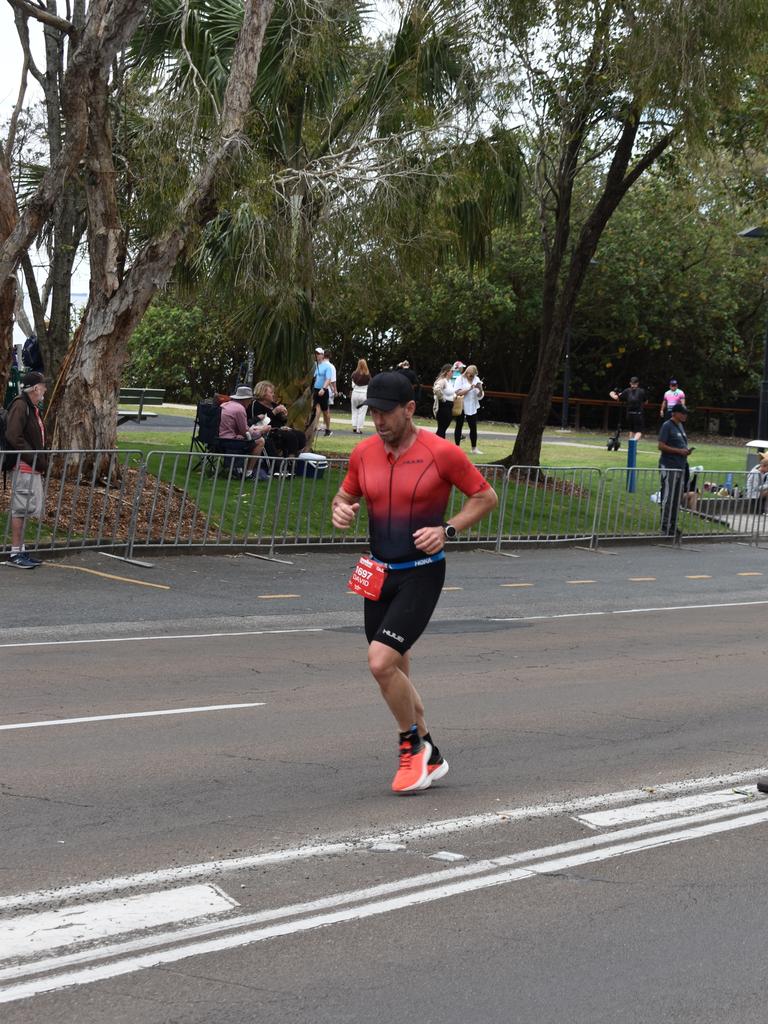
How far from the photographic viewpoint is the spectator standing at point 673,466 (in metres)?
21.5

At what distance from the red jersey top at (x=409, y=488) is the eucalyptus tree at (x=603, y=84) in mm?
14002

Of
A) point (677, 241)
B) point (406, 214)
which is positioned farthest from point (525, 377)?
point (406, 214)

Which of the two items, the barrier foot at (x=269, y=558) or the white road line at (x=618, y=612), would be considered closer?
the white road line at (x=618, y=612)

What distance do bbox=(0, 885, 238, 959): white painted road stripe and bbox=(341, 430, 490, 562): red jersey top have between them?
2067 millimetres


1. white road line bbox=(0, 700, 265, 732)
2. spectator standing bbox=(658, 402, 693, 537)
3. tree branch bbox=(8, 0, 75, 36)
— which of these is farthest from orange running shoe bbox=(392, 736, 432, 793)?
spectator standing bbox=(658, 402, 693, 537)

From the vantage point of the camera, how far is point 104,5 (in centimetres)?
1558

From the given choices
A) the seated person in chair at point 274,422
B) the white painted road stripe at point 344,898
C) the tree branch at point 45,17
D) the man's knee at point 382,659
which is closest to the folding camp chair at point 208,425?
the seated person in chair at point 274,422

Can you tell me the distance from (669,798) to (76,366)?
1219 cm

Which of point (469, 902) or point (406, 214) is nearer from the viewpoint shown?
point (469, 902)

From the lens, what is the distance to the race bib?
22.2 ft

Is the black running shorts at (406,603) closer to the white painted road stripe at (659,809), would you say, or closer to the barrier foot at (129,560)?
the white painted road stripe at (659,809)

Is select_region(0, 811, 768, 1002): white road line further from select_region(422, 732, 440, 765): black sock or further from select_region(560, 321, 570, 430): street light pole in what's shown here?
select_region(560, 321, 570, 430): street light pole

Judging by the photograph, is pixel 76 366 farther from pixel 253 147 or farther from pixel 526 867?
pixel 526 867

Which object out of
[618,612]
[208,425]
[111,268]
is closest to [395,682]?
[618,612]
